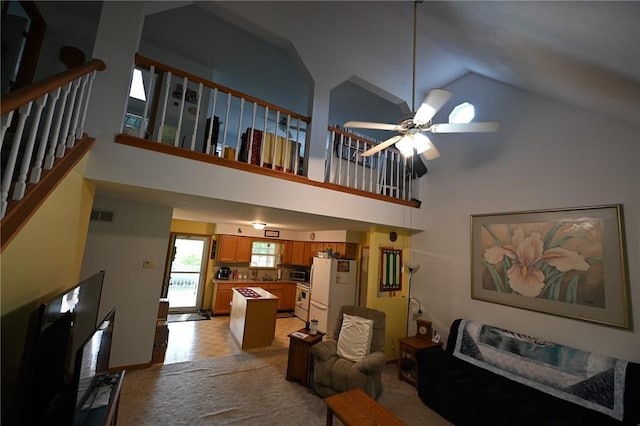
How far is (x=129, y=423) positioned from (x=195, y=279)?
4.29m

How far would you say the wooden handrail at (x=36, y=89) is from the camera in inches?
39.8

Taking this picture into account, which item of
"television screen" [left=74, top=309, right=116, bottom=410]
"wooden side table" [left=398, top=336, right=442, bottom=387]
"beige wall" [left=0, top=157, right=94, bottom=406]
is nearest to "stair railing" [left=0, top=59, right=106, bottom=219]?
"beige wall" [left=0, top=157, right=94, bottom=406]

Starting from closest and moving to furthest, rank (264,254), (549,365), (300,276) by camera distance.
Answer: (549,365) → (300,276) → (264,254)

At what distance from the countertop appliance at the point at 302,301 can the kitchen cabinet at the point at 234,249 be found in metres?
1.58

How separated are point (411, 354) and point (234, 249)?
4.72 metres

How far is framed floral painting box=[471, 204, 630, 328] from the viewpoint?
244cm

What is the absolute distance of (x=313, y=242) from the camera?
21.5 feet

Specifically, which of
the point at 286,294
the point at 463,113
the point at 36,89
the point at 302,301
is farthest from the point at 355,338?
the point at 286,294

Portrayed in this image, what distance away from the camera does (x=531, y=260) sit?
9.68 ft

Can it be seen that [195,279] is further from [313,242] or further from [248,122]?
[248,122]

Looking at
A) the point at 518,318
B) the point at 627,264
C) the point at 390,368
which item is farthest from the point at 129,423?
the point at 627,264

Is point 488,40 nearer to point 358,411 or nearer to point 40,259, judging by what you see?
point 358,411

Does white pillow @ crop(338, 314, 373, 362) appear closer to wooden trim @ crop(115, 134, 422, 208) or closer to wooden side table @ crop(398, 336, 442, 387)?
wooden side table @ crop(398, 336, 442, 387)

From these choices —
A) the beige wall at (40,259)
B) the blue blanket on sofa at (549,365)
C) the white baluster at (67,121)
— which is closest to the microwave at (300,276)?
the blue blanket on sofa at (549,365)
